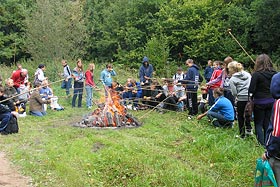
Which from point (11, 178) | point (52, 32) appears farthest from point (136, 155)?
point (52, 32)

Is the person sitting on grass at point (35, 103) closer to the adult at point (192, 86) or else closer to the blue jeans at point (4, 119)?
the blue jeans at point (4, 119)

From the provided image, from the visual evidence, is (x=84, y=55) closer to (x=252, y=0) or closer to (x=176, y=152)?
(x=252, y=0)

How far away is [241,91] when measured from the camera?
7.48 metres

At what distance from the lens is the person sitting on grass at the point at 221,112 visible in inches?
337

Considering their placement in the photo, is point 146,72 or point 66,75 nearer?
point 146,72

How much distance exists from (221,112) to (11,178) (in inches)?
195

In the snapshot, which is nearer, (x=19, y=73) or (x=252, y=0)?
(x=19, y=73)

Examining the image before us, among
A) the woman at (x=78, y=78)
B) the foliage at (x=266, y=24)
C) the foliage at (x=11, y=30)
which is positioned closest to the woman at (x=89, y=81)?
the woman at (x=78, y=78)

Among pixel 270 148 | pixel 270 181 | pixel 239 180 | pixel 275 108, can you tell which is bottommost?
pixel 239 180

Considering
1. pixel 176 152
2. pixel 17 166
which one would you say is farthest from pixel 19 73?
pixel 176 152

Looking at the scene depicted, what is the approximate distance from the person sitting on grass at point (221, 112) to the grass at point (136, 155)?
13.4 inches

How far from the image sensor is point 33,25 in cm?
2508

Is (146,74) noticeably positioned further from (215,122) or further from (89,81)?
(215,122)

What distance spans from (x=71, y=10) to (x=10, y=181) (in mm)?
23209
